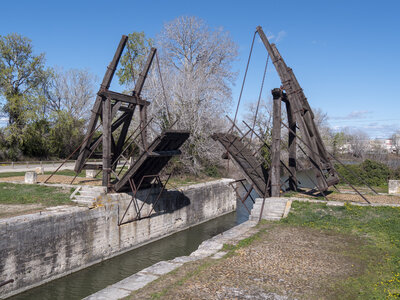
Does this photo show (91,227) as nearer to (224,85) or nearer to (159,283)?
(159,283)

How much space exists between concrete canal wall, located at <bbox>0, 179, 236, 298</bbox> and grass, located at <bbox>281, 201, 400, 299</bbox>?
665 centimetres

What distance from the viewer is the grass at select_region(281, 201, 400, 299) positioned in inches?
277

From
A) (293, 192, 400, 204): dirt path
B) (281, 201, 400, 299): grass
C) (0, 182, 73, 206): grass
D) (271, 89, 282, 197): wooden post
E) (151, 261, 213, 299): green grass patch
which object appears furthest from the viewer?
(293, 192, 400, 204): dirt path

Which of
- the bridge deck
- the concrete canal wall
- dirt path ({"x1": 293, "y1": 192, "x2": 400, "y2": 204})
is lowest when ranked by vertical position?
the concrete canal wall

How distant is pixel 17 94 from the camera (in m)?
32.9

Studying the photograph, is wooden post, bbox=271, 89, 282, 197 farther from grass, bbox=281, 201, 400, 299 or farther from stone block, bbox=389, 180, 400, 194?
stone block, bbox=389, 180, 400, 194

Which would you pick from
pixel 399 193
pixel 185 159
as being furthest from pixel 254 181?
pixel 185 159

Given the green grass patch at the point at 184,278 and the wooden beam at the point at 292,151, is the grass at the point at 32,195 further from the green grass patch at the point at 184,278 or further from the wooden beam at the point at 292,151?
the wooden beam at the point at 292,151

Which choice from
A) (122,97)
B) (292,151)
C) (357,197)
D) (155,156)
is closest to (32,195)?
(122,97)

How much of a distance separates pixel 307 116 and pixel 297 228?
234 inches

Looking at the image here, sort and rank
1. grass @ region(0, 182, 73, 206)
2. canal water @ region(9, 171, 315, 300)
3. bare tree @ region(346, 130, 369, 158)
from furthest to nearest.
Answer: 1. bare tree @ region(346, 130, 369, 158)
2. grass @ region(0, 182, 73, 206)
3. canal water @ region(9, 171, 315, 300)

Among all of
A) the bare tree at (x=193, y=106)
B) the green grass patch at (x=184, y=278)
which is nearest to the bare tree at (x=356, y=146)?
the bare tree at (x=193, y=106)

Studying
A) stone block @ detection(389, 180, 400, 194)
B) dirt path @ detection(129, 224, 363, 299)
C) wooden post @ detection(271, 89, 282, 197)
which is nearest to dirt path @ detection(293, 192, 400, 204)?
stone block @ detection(389, 180, 400, 194)

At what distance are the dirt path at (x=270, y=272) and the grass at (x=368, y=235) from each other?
30 cm
